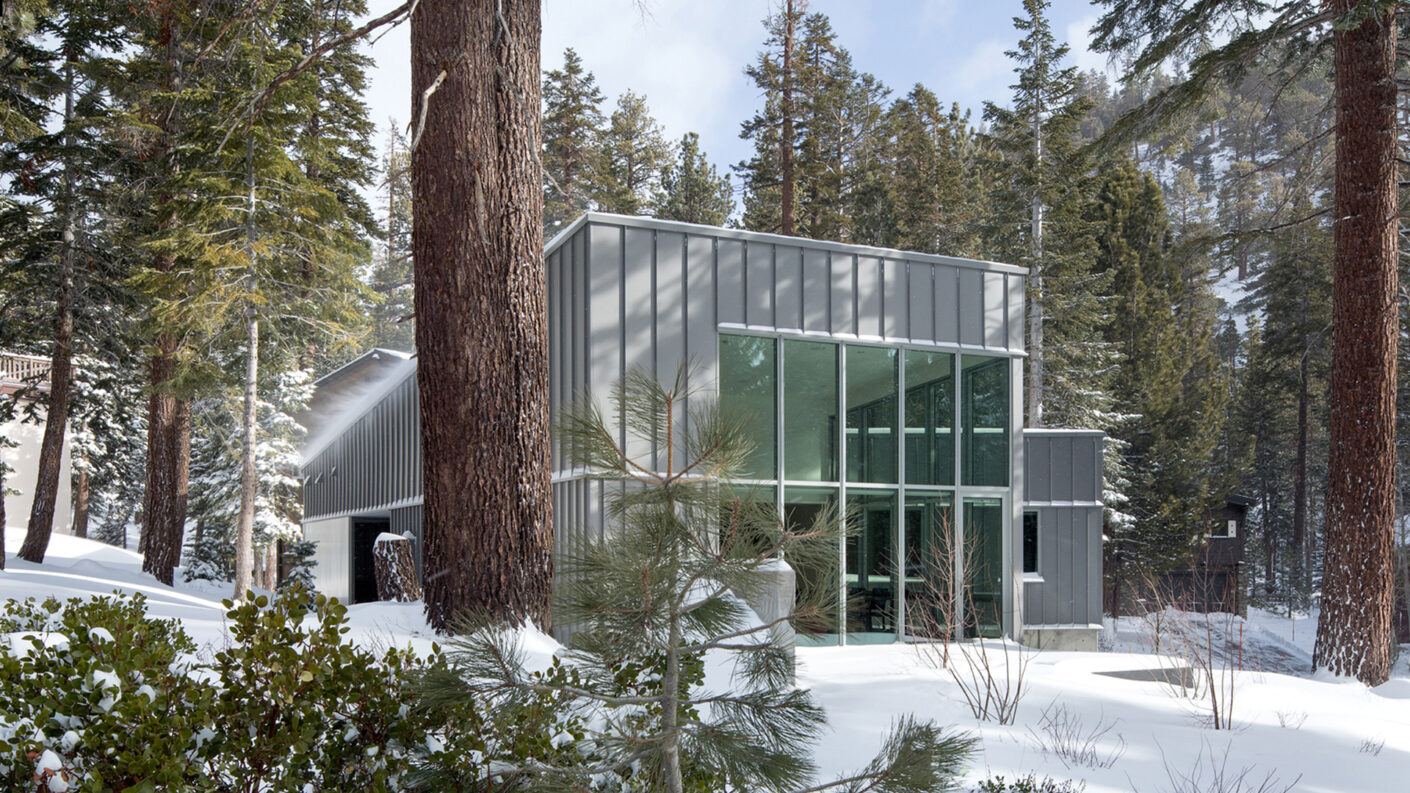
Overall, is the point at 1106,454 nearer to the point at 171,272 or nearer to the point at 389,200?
the point at 171,272

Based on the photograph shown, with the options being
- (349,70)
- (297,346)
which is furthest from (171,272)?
(349,70)

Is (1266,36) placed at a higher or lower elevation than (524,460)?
higher

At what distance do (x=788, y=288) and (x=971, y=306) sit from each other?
251 centimetres

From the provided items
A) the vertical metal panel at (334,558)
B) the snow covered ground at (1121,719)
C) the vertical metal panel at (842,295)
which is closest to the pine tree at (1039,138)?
the vertical metal panel at (842,295)

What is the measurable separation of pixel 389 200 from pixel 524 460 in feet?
130

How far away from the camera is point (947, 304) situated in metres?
11.1

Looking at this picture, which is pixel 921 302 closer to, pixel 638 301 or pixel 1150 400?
pixel 638 301

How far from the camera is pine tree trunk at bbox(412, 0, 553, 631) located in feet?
16.6

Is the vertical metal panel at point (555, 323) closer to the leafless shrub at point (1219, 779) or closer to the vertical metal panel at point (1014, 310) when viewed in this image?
the vertical metal panel at point (1014, 310)

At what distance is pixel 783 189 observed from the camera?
79.5ft

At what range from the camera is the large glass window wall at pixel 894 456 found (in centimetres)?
1007

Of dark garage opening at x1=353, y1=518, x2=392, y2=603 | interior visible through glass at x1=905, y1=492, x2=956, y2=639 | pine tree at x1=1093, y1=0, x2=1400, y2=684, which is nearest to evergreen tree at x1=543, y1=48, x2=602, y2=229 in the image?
dark garage opening at x1=353, y1=518, x2=392, y2=603

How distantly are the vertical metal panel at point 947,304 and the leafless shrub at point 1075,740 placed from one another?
5.83 m

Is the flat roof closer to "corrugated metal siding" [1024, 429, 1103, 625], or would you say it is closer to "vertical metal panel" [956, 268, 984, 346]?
"vertical metal panel" [956, 268, 984, 346]
